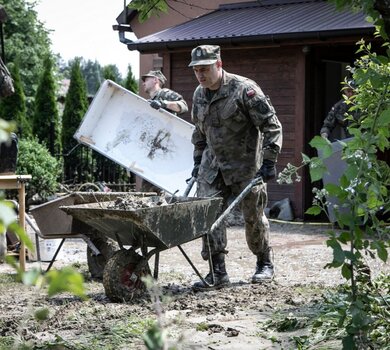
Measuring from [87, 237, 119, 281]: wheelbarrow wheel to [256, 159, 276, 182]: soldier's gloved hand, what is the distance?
156 cm

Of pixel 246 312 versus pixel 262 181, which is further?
pixel 262 181

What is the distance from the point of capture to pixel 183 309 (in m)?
5.96

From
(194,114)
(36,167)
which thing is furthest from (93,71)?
(194,114)

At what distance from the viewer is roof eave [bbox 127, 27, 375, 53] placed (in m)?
12.4

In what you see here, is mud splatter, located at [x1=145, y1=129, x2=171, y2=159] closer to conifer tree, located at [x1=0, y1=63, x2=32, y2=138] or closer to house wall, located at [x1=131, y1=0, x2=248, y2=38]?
house wall, located at [x1=131, y1=0, x2=248, y2=38]

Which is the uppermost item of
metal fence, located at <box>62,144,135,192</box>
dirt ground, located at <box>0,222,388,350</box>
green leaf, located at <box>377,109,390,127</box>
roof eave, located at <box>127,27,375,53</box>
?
roof eave, located at <box>127,27,375,53</box>

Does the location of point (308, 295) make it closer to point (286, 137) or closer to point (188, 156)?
point (188, 156)

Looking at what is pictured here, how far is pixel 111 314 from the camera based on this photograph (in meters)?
5.62

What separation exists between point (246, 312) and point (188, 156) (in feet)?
18.9

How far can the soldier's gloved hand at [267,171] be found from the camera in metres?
6.71

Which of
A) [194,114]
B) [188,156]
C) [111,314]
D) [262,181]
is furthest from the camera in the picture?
[188,156]

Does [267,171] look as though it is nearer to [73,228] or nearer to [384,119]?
[73,228]

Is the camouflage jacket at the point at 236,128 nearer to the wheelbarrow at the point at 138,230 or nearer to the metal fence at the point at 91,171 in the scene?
the wheelbarrow at the point at 138,230

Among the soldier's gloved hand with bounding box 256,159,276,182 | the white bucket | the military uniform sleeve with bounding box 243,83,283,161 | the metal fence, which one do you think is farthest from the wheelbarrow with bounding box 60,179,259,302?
the metal fence
